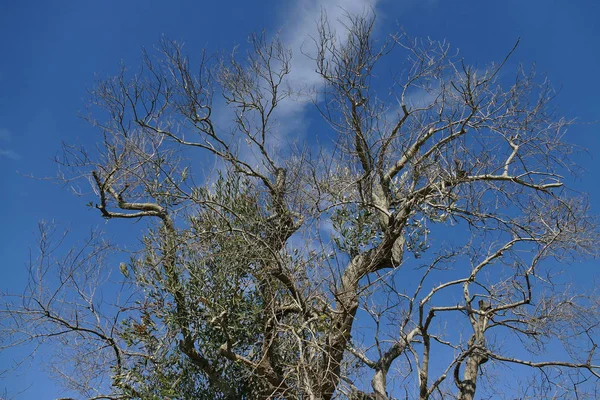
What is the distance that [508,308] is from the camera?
8086 millimetres

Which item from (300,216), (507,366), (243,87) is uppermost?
(243,87)

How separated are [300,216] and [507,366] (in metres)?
3.60

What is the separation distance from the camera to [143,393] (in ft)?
27.0

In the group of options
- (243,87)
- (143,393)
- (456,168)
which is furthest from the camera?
(243,87)

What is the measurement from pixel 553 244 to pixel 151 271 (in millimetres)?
5648

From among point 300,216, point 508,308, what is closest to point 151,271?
point 300,216

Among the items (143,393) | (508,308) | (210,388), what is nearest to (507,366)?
(508,308)

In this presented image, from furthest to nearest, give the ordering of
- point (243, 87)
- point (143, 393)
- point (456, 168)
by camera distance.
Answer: point (243, 87) < point (143, 393) < point (456, 168)

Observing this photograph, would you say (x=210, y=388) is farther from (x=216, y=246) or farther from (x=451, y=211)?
(x=451, y=211)

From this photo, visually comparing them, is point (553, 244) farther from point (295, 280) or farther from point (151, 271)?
point (151, 271)

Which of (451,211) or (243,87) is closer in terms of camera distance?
(451,211)

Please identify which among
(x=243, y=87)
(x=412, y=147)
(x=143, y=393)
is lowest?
(x=143, y=393)

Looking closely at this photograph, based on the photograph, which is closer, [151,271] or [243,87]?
[151,271]

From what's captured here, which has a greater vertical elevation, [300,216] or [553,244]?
[300,216]
